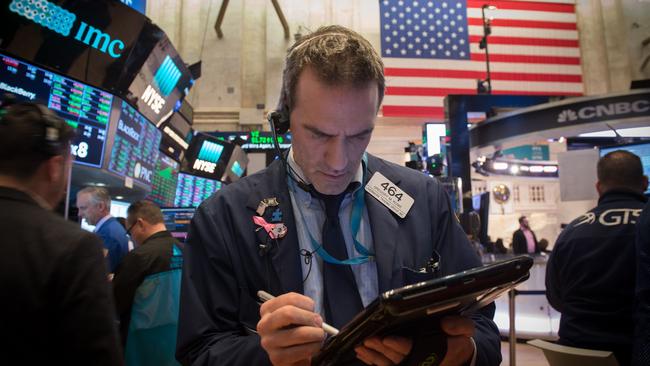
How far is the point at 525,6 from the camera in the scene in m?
11.7

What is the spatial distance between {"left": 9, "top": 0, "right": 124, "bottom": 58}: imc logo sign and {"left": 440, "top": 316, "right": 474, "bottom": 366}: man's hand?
3545 mm

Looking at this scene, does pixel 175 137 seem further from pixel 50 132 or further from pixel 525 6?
pixel 525 6

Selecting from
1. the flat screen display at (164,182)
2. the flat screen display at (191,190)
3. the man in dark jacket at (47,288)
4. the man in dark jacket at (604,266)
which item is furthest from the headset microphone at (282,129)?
the flat screen display at (191,190)

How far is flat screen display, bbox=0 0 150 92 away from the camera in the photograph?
3.17 m

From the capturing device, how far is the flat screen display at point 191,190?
25.5 ft

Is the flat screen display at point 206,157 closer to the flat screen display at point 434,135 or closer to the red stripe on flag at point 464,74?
the flat screen display at point 434,135

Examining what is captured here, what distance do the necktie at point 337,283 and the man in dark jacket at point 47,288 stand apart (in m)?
0.81

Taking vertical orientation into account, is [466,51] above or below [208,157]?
above

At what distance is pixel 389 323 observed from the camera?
824 mm

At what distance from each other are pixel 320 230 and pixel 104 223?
3516mm

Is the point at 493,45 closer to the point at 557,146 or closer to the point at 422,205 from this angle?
the point at 557,146

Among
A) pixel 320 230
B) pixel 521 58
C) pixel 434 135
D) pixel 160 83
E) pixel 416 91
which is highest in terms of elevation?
pixel 521 58

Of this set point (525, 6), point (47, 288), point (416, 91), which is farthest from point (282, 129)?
point (525, 6)

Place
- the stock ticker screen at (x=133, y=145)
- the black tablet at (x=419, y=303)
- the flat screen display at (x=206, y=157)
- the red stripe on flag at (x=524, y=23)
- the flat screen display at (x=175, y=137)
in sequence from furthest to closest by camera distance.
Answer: the red stripe on flag at (x=524, y=23) → the flat screen display at (x=206, y=157) → the flat screen display at (x=175, y=137) → the stock ticker screen at (x=133, y=145) → the black tablet at (x=419, y=303)
